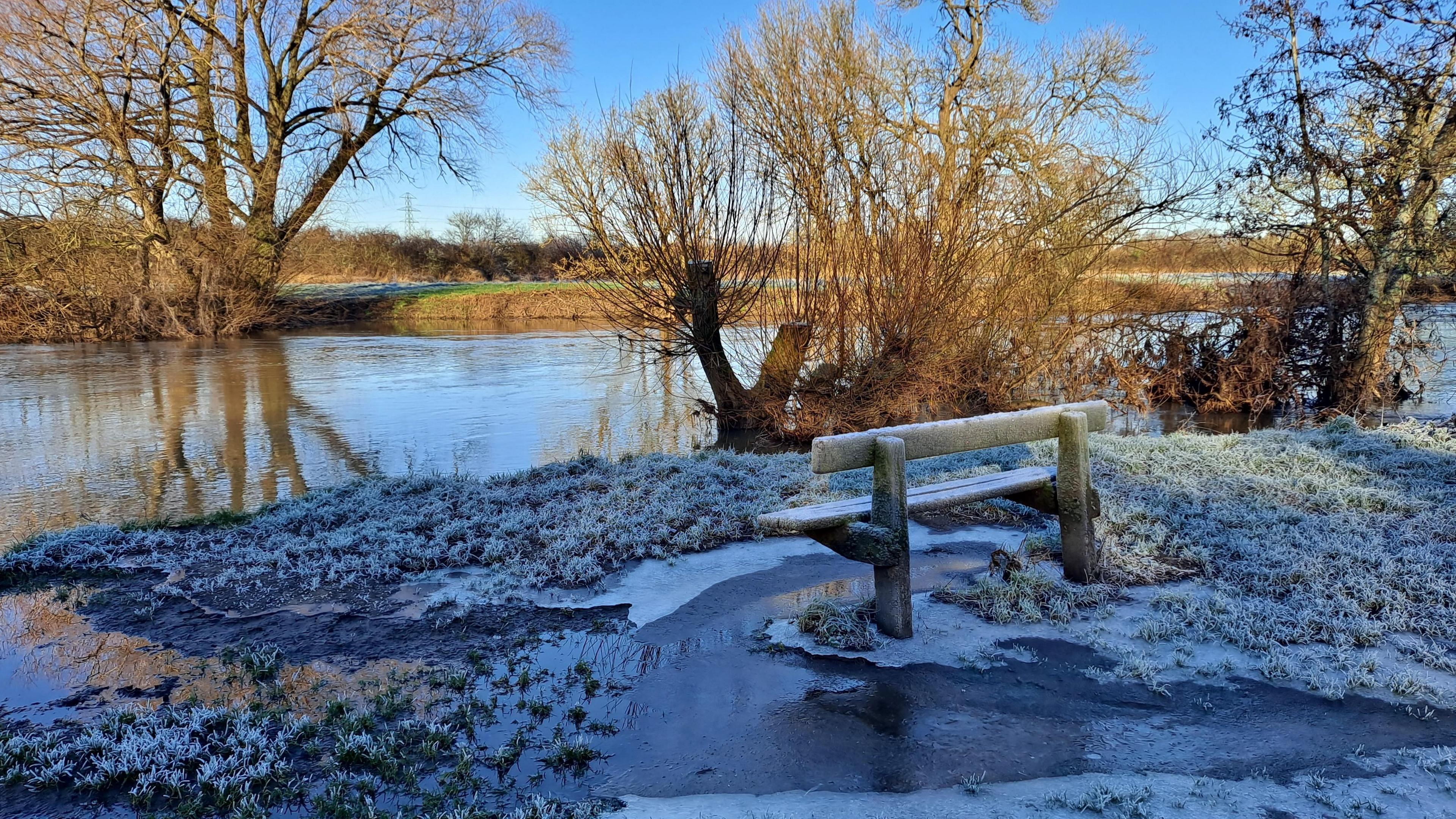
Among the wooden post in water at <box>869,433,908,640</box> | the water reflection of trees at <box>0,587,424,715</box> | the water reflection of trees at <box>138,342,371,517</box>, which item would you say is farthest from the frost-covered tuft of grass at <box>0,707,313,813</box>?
the water reflection of trees at <box>138,342,371,517</box>

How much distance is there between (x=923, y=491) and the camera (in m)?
4.54

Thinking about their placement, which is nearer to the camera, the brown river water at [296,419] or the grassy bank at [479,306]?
the brown river water at [296,419]

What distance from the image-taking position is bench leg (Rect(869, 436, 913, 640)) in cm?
400

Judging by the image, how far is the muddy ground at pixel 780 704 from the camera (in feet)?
9.72

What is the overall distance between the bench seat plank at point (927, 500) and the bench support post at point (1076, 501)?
14 cm

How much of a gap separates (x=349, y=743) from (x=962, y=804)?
2235mm

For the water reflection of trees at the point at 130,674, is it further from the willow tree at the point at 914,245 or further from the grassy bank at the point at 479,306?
the grassy bank at the point at 479,306

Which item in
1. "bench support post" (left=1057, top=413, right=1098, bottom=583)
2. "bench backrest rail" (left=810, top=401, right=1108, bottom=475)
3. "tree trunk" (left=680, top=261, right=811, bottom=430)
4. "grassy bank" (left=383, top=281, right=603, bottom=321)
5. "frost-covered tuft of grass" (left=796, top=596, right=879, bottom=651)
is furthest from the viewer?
"grassy bank" (left=383, top=281, right=603, bottom=321)

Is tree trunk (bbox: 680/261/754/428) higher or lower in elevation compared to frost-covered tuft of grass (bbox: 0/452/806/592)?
higher

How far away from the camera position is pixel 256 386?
608 inches

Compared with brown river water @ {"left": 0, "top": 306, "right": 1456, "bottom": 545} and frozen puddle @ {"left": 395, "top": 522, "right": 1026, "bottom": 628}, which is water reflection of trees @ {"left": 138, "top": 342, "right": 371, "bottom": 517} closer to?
brown river water @ {"left": 0, "top": 306, "right": 1456, "bottom": 545}

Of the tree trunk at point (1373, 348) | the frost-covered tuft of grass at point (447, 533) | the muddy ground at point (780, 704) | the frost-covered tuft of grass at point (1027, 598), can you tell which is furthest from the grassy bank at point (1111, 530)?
the tree trunk at point (1373, 348)

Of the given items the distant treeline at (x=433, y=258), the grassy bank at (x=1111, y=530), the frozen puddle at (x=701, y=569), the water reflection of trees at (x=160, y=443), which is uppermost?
the distant treeline at (x=433, y=258)

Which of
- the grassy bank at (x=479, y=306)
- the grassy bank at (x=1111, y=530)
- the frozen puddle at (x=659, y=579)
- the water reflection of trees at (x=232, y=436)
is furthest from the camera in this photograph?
the grassy bank at (x=479, y=306)
